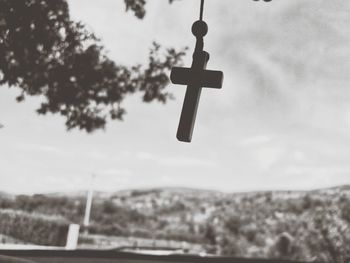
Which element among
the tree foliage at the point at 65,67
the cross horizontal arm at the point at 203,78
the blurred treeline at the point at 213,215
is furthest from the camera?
the blurred treeline at the point at 213,215

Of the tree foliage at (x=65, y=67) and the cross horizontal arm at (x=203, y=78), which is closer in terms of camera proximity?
the cross horizontal arm at (x=203, y=78)

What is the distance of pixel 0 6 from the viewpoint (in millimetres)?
4945

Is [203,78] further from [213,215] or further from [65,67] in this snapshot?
[213,215]

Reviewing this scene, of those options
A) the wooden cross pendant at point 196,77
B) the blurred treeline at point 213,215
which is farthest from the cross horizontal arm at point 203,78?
the blurred treeline at point 213,215

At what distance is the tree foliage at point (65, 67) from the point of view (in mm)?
5555

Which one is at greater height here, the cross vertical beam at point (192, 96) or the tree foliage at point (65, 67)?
the tree foliage at point (65, 67)

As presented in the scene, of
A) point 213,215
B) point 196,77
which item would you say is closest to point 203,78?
point 196,77

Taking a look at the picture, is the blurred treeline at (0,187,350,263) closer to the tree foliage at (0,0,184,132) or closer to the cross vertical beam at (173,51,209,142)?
the tree foliage at (0,0,184,132)

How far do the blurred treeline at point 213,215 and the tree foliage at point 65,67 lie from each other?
11.0 m

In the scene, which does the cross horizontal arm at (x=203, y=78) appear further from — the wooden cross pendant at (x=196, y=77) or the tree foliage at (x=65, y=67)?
the tree foliage at (x=65, y=67)

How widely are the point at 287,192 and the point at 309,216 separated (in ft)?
22.6

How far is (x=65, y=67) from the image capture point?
21.3ft

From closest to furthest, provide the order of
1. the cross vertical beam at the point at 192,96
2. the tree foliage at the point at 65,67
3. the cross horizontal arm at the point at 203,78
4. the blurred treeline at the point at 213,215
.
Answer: the cross vertical beam at the point at 192,96 < the cross horizontal arm at the point at 203,78 < the tree foliage at the point at 65,67 < the blurred treeline at the point at 213,215

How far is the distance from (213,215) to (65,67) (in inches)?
853
